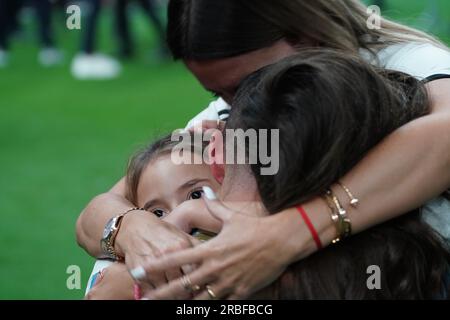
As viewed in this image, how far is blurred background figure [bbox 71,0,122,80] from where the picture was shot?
29.9 ft

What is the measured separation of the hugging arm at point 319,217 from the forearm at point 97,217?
67 cm

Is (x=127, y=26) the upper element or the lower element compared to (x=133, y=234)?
lower

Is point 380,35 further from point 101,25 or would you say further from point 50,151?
point 101,25

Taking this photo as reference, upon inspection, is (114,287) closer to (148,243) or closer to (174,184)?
(148,243)

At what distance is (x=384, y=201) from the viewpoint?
1.95 m

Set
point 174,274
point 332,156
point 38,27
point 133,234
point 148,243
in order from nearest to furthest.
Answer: point 332,156
point 174,274
point 148,243
point 133,234
point 38,27

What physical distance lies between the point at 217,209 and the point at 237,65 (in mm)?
726

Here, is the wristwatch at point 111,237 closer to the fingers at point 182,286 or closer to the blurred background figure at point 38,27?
the fingers at point 182,286

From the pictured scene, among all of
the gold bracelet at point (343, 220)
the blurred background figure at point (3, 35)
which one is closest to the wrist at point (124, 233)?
the gold bracelet at point (343, 220)

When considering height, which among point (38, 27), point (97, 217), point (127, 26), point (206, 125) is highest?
point (206, 125)

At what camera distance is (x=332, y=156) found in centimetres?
184

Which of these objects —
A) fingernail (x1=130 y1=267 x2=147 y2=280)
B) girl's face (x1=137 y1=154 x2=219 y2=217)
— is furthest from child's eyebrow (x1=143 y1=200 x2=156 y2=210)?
fingernail (x1=130 y1=267 x2=147 y2=280)

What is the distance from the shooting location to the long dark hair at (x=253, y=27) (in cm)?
251

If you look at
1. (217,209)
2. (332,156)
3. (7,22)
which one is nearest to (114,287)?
(217,209)
